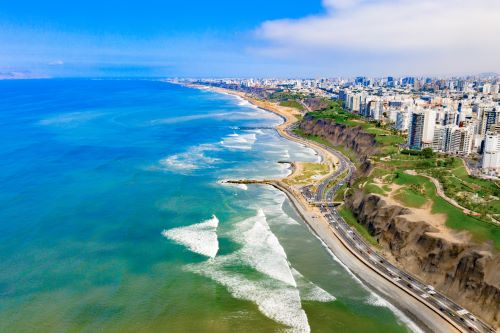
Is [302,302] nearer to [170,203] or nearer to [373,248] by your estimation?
[373,248]

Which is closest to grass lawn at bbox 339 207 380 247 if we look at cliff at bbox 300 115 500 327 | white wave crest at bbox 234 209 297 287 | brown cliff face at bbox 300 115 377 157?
cliff at bbox 300 115 500 327

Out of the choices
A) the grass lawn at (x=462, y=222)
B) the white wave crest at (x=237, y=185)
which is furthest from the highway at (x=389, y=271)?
the white wave crest at (x=237, y=185)

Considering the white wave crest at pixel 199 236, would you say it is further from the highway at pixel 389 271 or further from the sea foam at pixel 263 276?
the highway at pixel 389 271

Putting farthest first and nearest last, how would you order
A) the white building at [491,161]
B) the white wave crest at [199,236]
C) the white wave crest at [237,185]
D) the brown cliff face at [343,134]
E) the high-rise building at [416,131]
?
the brown cliff face at [343,134], the high-rise building at [416,131], the white wave crest at [237,185], the white building at [491,161], the white wave crest at [199,236]

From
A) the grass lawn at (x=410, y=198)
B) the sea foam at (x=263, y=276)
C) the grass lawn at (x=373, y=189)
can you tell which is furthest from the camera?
the grass lawn at (x=373, y=189)

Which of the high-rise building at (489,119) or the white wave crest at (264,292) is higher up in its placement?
the high-rise building at (489,119)

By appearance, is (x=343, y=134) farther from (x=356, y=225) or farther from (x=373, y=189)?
(x=356, y=225)
